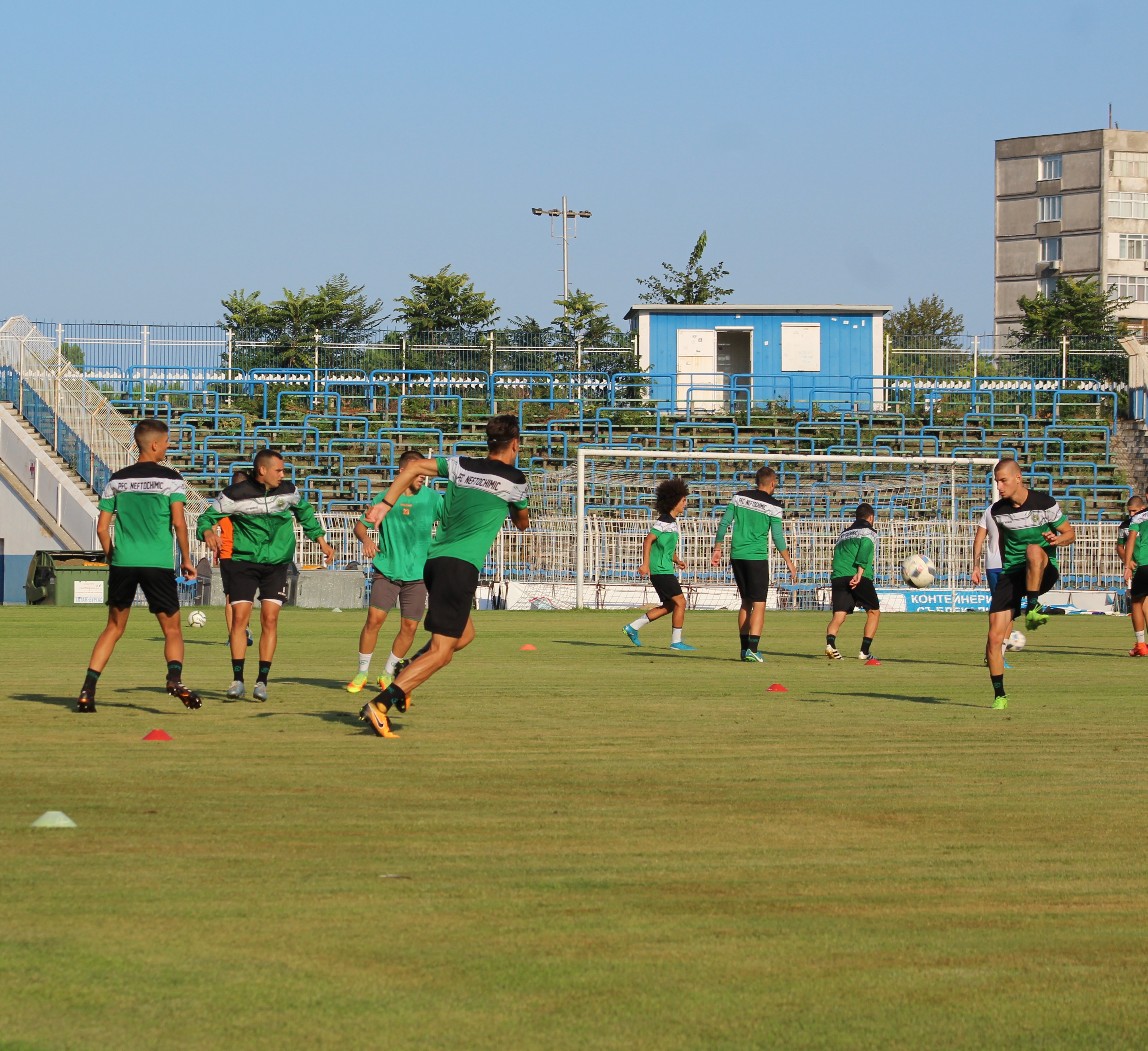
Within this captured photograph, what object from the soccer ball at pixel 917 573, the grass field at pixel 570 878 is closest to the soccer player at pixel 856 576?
the grass field at pixel 570 878

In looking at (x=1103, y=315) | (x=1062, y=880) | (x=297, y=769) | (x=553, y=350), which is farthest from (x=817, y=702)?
(x=1103, y=315)

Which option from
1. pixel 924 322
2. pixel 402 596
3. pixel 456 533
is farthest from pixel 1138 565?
pixel 924 322

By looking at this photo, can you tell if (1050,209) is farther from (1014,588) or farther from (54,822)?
(54,822)

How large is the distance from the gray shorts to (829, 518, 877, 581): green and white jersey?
5.93 m

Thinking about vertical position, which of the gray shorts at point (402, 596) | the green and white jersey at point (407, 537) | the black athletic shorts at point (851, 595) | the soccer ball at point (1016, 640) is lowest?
the soccer ball at point (1016, 640)

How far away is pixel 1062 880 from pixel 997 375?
131ft

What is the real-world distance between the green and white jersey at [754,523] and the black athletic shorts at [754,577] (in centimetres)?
5

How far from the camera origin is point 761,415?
38.6m

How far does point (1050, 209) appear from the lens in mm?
93750

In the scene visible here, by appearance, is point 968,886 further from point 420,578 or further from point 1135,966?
point 420,578

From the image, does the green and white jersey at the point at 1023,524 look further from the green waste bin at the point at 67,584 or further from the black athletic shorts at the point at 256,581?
the green waste bin at the point at 67,584

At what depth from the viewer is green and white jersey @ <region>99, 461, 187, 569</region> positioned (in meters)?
9.69

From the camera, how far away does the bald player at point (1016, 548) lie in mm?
10727

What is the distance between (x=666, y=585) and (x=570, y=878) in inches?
460
